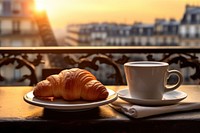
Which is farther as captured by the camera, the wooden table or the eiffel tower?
the eiffel tower

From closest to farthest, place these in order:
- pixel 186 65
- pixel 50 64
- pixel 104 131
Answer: pixel 104 131 → pixel 186 65 → pixel 50 64

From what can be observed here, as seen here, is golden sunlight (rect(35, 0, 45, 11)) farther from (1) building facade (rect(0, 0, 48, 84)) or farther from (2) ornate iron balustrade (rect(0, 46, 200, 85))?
(2) ornate iron balustrade (rect(0, 46, 200, 85))

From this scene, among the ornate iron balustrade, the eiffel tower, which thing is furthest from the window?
the ornate iron balustrade

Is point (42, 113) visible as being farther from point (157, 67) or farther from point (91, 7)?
point (91, 7)

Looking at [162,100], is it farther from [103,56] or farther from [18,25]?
[18,25]

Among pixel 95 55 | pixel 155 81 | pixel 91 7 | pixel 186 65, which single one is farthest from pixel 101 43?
pixel 155 81

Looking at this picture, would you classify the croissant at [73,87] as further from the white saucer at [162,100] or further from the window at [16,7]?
the window at [16,7]
